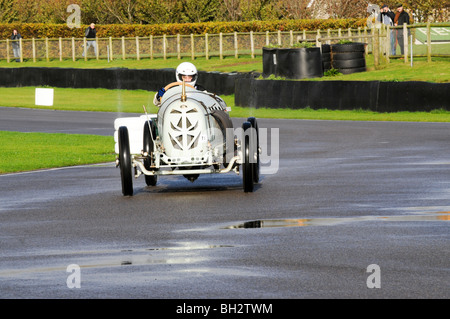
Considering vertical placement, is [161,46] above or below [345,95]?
above

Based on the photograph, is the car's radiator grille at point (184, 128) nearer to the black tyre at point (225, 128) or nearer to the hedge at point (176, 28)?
the black tyre at point (225, 128)

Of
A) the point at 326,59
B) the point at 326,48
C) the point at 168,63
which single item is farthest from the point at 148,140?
the point at 168,63

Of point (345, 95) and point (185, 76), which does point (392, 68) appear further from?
point (185, 76)

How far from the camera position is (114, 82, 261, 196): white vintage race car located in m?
13.0

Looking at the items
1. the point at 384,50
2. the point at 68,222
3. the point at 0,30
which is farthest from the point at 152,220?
the point at 0,30

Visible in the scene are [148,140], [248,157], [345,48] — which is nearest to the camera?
[248,157]

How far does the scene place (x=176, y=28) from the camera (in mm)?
65062

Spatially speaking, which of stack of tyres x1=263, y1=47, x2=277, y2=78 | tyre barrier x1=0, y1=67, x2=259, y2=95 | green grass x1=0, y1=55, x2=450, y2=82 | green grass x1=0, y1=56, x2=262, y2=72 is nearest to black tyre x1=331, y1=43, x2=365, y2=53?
green grass x1=0, y1=55, x2=450, y2=82

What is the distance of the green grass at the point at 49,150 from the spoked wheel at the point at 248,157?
5602 mm

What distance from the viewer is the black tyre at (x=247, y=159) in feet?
42.0

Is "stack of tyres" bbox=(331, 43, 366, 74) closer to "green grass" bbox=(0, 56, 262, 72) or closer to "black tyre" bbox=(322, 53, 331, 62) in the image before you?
"black tyre" bbox=(322, 53, 331, 62)

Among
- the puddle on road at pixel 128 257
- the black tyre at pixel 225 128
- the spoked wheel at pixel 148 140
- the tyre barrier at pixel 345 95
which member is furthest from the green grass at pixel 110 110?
the puddle on road at pixel 128 257

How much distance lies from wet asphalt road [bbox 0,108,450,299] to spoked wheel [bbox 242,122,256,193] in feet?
0.63

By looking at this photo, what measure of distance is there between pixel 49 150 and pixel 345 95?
423 inches
